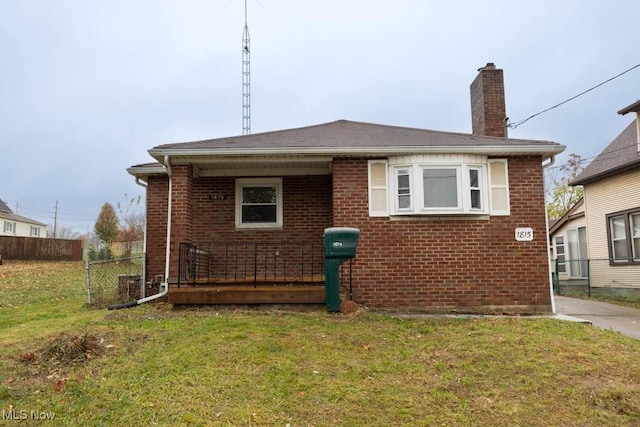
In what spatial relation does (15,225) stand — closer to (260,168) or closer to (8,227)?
(8,227)

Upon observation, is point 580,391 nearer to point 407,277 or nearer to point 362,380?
point 362,380

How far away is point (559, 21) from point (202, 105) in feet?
72.1

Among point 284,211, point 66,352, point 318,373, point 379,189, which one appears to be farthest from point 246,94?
point 318,373

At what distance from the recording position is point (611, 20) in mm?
14062

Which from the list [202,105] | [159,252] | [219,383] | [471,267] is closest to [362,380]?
[219,383]

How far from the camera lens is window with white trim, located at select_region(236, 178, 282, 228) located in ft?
32.2

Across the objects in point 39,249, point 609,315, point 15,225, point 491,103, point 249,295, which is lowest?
point 609,315

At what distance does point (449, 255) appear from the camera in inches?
325

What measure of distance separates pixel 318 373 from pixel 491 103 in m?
8.93

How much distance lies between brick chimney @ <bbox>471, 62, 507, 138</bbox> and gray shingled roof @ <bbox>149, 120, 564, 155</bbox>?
1.97 metres

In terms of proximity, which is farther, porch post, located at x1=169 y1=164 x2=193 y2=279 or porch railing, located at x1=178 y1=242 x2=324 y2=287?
porch railing, located at x1=178 y1=242 x2=324 y2=287

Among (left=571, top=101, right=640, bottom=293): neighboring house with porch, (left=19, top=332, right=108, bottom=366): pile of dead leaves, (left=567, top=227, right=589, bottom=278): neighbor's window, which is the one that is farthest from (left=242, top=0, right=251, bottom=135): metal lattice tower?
(left=567, top=227, right=589, bottom=278): neighbor's window

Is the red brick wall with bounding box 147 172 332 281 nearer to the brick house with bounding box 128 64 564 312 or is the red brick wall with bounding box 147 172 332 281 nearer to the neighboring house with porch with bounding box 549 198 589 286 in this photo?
the brick house with bounding box 128 64 564 312

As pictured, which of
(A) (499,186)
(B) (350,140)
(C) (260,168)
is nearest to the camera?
(A) (499,186)
